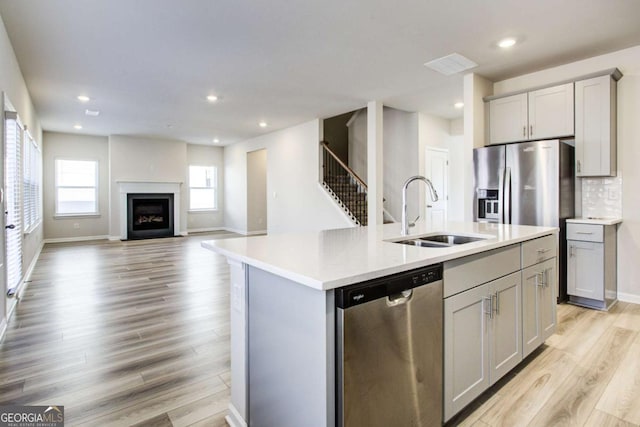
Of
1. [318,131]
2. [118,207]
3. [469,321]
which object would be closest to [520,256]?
[469,321]

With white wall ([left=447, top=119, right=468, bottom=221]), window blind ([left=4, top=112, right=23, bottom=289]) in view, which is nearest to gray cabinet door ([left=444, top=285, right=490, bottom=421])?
window blind ([left=4, top=112, right=23, bottom=289])

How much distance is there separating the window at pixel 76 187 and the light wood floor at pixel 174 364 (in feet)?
17.9

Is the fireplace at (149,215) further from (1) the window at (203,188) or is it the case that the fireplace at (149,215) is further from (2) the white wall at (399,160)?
(2) the white wall at (399,160)

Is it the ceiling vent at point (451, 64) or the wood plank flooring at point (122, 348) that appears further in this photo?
the ceiling vent at point (451, 64)

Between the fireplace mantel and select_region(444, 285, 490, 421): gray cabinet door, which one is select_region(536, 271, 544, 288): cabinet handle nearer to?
select_region(444, 285, 490, 421): gray cabinet door

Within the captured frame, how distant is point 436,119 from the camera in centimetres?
723

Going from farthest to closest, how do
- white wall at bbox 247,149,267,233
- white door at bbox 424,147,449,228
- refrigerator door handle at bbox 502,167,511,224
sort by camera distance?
white wall at bbox 247,149,267,233
white door at bbox 424,147,449,228
refrigerator door handle at bbox 502,167,511,224

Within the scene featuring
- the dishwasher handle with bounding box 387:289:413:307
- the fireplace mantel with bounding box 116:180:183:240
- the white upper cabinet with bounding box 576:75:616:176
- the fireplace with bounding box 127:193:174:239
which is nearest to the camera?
the dishwasher handle with bounding box 387:289:413:307

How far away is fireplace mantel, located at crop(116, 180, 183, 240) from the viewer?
30.1ft

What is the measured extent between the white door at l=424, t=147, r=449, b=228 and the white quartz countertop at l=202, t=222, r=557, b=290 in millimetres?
4721

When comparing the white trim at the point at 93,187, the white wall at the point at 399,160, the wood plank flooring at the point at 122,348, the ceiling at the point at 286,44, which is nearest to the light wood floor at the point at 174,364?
the wood plank flooring at the point at 122,348

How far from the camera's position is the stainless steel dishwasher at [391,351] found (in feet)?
4.01

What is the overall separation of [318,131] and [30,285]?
5.24m

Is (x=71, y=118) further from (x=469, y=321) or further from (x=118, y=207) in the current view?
(x=469, y=321)
